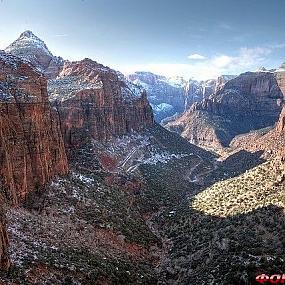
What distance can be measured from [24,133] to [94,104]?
54128 mm

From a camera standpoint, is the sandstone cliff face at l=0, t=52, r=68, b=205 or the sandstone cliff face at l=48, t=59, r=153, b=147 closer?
the sandstone cliff face at l=0, t=52, r=68, b=205

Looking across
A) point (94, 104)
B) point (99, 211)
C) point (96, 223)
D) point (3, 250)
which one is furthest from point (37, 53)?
point (3, 250)

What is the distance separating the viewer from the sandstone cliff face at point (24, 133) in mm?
54125

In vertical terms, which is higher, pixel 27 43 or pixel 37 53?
pixel 27 43

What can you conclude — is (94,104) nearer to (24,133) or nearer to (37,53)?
(24,133)

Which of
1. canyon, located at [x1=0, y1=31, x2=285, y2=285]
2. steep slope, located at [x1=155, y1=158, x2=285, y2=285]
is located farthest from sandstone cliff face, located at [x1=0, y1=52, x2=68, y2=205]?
steep slope, located at [x1=155, y1=158, x2=285, y2=285]

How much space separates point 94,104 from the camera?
112 meters

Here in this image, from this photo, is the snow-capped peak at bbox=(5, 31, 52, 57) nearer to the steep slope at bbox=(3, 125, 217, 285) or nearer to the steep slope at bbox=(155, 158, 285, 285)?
the steep slope at bbox=(3, 125, 217, 285)

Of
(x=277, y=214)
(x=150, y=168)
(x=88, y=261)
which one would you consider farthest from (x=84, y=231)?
(x=150, y=168)

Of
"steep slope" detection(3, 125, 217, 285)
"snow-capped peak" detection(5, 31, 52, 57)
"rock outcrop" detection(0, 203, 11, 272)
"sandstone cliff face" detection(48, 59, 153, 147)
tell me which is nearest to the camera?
"rock outcrop" detection(0, 203, 11, 272)

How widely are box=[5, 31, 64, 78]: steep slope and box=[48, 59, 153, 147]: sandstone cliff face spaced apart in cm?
1343

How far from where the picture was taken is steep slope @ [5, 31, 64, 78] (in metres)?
147

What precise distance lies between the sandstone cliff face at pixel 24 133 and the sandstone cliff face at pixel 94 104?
2038 centimetres

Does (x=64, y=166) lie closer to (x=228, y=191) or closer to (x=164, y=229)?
(x=164, y=229)
